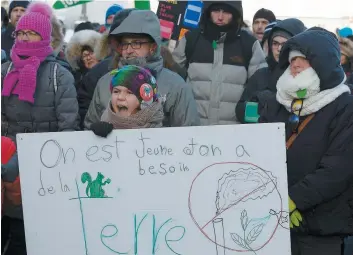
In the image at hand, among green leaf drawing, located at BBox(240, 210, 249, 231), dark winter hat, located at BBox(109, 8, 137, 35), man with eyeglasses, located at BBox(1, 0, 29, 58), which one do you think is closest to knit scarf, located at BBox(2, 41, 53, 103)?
dark winter hat, located at BBox(109, 8, 137, 35)

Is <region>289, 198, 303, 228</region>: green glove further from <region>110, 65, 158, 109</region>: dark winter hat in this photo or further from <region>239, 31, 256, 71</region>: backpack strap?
<region>239, 31, 256, 71</region>: backpack strap

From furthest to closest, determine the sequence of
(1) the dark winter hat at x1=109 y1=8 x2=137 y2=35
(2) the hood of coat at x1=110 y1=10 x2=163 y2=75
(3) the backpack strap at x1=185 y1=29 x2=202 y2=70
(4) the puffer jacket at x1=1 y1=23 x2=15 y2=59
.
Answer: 1. (4) the puffer jacket at x1=1 y1=23 x2=15 y2=59
2. (3) the backpack strap at x1=185 y1=29 x2=202 y2=70
3. (1) the dark winter hat at x1=109 y1=8 x2=137 y2=35
4. (2) the hood of coat at x1=110 y1=10 x2=163 y2=75

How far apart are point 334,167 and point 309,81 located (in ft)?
1.39

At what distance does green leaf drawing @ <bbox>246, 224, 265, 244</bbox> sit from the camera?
2.82 m

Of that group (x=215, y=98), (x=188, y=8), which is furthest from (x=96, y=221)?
(x=188, y=8)

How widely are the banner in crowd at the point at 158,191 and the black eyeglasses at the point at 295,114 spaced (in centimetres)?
41

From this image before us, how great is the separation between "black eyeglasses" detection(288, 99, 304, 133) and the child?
0.68 meters

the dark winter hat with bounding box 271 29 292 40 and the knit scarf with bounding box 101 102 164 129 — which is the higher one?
the dark winter hat with bounding box 271 29 292 40

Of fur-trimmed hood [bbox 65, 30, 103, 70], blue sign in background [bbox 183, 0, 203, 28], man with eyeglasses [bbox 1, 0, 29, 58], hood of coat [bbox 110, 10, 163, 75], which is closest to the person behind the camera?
hood of coat [bbox 110, 10, 163, 75]

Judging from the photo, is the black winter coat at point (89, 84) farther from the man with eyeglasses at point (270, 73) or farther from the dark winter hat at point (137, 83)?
the dark winter hat at point (137, 83)

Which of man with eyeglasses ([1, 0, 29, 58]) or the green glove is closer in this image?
the green glove

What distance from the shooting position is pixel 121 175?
2.90 metres

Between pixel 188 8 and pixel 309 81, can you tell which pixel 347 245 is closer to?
pixel 309 81

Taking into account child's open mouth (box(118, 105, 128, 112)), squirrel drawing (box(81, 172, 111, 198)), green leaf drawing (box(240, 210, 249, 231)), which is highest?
child's open mouth (box(118, 105, 128, 112))
